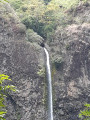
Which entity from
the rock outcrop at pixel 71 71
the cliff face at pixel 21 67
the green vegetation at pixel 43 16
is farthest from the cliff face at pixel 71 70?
the green vegetation at pixel 43 16

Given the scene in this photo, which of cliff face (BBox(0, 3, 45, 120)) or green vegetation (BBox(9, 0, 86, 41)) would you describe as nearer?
cliff face (BBox(0, 3, 45, 120))

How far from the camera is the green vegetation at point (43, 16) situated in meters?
20.5

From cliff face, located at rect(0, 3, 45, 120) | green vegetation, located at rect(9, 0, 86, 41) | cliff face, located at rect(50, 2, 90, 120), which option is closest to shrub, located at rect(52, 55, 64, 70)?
cliff face, located at rect(50, 2, 90, 120)

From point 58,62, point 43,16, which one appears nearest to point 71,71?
point 58,62

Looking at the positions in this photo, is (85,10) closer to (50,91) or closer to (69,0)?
(69,0)

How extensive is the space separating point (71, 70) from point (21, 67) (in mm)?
5137

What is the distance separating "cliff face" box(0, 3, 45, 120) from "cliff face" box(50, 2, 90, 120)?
159 centimetres

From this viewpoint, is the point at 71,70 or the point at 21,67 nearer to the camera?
the point at 21,67

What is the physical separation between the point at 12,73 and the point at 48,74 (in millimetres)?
3769

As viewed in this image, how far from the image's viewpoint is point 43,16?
71.0ft

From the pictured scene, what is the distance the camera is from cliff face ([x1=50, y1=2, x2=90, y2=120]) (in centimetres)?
1401

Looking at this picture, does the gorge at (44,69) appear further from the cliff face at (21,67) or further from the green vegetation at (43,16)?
the green vegetation at (43,16)

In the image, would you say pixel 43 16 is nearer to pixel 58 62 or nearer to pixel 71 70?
pixel 58 62

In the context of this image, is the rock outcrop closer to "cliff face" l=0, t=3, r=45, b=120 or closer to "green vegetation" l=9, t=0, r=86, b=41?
"cliff face" l=0, t=3, r=45, b=120
